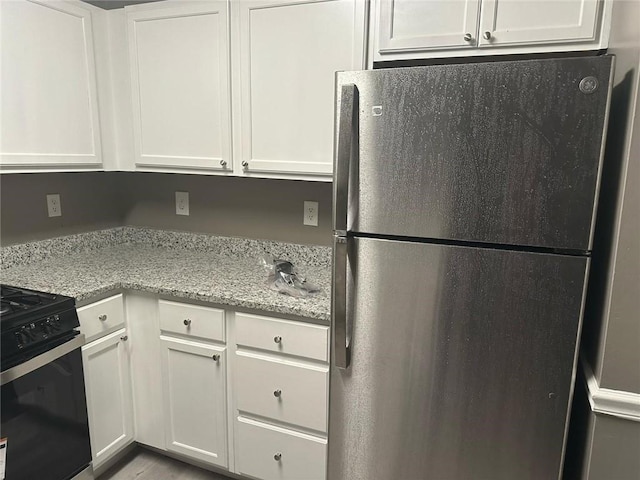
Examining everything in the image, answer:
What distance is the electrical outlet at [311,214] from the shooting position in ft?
7.21

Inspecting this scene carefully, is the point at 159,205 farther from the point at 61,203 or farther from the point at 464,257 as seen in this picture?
the point at 464,257

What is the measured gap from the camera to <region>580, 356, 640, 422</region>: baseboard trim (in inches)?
44.8

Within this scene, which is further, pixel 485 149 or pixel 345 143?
pixel 345 143

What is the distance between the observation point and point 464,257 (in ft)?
4.21

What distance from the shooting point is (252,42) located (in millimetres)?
1886

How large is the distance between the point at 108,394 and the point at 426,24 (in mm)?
1895

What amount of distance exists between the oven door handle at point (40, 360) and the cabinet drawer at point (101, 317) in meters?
0.09

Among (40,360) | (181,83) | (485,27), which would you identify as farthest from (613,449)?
(181,83)

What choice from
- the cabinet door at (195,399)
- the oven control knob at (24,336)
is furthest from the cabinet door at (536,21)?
the oven control knob at (24,336)

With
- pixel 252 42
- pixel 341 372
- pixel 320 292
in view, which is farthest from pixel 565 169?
pixel 252 42

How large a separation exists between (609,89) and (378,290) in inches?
30.5

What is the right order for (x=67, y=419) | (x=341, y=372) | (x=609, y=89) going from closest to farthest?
(x=609, y=89)
(x=341, y=372)
(x=67, y=419)

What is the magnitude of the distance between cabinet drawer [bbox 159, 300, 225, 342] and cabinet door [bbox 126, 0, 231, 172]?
62cm

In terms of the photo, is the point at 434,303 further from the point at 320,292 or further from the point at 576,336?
the point at 320,292
